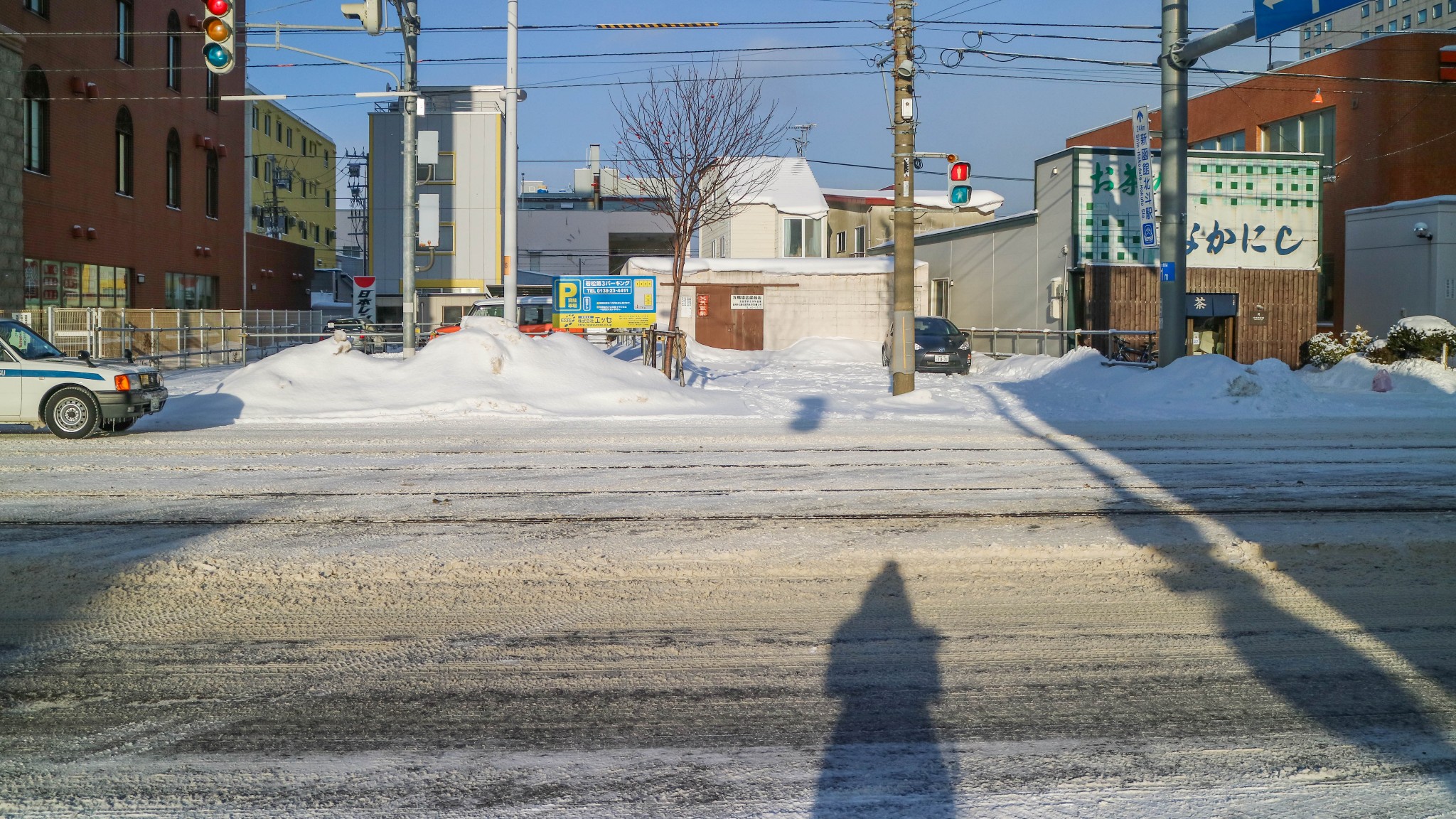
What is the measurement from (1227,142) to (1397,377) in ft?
66.4

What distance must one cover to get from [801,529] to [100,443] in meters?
10.2

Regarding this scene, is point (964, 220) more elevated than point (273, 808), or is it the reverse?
point (964, 220)

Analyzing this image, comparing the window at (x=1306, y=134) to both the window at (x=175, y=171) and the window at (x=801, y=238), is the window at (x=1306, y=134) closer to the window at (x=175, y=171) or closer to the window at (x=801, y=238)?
the window at (x=801, y=238)

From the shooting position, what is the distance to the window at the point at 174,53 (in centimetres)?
3569

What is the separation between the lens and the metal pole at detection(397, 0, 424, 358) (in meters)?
21.4

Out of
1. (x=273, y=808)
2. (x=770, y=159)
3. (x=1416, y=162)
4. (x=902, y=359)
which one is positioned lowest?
(x=273, y=808)

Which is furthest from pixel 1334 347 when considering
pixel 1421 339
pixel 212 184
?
pixel 212 184

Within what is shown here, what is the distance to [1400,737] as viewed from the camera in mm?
4617

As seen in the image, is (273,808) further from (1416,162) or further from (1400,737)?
(1416,162)

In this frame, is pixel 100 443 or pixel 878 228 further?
pixel 878 228

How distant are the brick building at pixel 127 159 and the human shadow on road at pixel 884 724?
981 inches

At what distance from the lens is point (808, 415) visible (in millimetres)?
17781

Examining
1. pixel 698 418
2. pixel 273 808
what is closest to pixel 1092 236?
pixel 698 418

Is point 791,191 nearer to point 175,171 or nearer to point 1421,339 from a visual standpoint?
point 175,171
